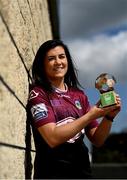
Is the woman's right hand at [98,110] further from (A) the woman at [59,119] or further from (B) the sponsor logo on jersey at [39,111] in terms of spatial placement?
(B) the sponsor logo on jersey at [39,111]

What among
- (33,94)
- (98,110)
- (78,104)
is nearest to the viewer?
(98,110)

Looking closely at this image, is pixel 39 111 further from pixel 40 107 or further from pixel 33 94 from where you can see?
pixel 33 94

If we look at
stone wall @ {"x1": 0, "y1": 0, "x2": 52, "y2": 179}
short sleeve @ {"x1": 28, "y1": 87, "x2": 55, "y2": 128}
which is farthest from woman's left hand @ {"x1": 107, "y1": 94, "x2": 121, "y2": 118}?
stone wall @ {"x1": 0, "y1": 0, "x2": 52, "y2": 179}

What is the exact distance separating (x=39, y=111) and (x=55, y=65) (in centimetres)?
32

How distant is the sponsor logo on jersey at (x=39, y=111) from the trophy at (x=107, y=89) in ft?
0.86

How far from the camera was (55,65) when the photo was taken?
2281mm

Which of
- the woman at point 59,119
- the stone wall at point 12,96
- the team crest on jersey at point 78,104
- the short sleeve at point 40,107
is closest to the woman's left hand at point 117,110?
the woman at point 59,119

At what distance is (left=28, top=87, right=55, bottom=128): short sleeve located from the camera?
2.03m

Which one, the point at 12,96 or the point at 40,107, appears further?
the point at 40,107

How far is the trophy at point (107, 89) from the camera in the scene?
80.0 inches

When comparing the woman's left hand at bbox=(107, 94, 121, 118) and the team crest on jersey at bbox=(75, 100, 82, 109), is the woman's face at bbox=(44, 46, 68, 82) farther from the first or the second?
the woman's left hand at bbox=(107, 94, 121, 118)

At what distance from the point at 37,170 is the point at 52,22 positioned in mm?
4502

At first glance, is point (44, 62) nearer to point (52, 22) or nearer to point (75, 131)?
point (75, 131)

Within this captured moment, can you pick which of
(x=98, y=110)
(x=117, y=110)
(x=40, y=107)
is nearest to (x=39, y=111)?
(x=40, y=107)
